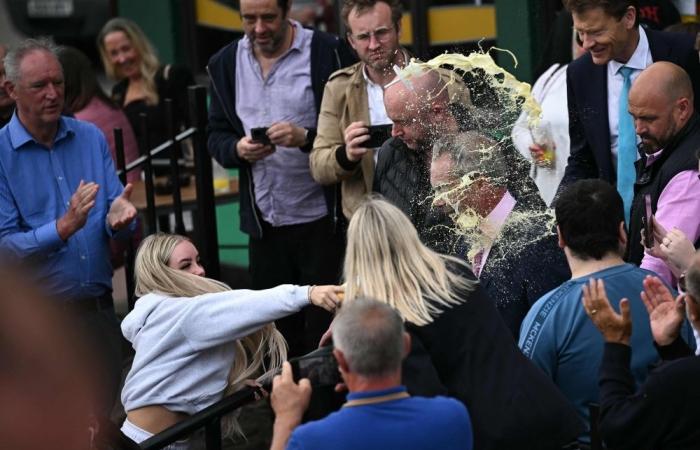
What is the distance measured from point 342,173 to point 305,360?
2.14 meters

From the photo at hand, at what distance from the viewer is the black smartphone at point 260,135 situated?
5973 mm

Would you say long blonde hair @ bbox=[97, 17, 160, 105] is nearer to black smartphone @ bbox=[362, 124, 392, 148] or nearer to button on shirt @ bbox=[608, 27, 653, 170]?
black smartphone @ bbox=[362, 124, 392, 148]

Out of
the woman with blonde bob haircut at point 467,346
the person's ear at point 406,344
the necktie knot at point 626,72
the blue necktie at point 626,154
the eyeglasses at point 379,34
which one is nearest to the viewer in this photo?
the person's ear at point 406,344

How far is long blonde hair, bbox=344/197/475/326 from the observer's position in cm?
360

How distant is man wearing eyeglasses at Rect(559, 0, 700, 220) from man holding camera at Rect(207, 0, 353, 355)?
1305 millimetres

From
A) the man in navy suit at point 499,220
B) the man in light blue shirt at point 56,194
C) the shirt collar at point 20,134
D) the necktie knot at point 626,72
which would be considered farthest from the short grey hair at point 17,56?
the necktie knot at point 626,72

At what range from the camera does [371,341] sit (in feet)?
10.3

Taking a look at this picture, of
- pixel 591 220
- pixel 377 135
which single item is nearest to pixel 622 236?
pixel 591 220

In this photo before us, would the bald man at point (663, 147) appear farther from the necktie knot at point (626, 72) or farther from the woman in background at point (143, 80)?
the woman in background at point (143, 80)

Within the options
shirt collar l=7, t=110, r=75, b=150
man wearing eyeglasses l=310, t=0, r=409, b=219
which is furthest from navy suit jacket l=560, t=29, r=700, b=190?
shirt collar l=7, t=110, r=75, b=150

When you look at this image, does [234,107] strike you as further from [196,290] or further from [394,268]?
[394,268]

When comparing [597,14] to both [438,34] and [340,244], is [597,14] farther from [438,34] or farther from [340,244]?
[438,34]

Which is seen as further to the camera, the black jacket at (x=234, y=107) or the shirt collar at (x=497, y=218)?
the black jacket at (x=234, y=107)

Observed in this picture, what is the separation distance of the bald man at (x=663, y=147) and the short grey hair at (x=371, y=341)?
1733 mm
